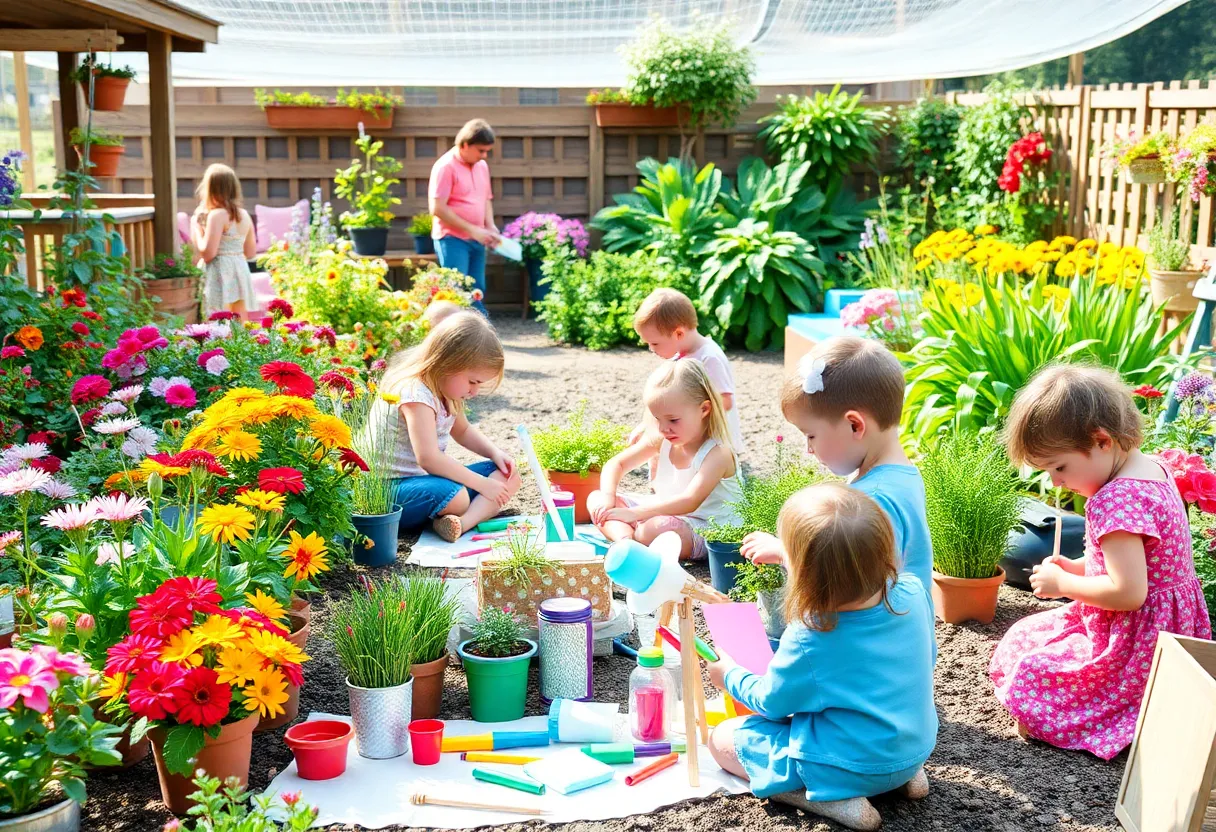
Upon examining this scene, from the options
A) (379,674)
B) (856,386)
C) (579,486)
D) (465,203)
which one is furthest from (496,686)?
(465,203)

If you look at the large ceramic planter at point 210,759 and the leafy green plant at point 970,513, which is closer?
the large ceramic planter at point 210,759

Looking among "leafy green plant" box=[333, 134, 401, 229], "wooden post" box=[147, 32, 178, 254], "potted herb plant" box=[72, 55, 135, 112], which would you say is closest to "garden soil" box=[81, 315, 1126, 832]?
"wooden post" box=[147, 32, 178, 254]

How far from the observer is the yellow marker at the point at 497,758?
252 centimetres

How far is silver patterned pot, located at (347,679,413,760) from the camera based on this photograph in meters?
2.51

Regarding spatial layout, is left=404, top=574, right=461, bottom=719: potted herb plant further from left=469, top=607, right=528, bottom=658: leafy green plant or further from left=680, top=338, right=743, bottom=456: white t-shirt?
left=680, top=338, right=743, bottom=456: white t-shirt

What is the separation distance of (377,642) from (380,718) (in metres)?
0.17

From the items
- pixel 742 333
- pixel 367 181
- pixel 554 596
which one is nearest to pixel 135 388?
pixel 554 596

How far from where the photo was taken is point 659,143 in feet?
33.2

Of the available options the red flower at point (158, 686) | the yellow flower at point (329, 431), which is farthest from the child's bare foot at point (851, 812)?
the yellow flower at point (329, 431)

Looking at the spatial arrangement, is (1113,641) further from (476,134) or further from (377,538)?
(476,134)

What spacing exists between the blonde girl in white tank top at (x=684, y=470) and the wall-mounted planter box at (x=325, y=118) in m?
6.74

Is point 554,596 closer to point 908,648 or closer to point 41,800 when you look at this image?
point 908,648

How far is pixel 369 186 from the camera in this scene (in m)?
10.0

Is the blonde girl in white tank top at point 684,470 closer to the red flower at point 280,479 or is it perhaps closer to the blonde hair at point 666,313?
the blonde hair at point 666,313
